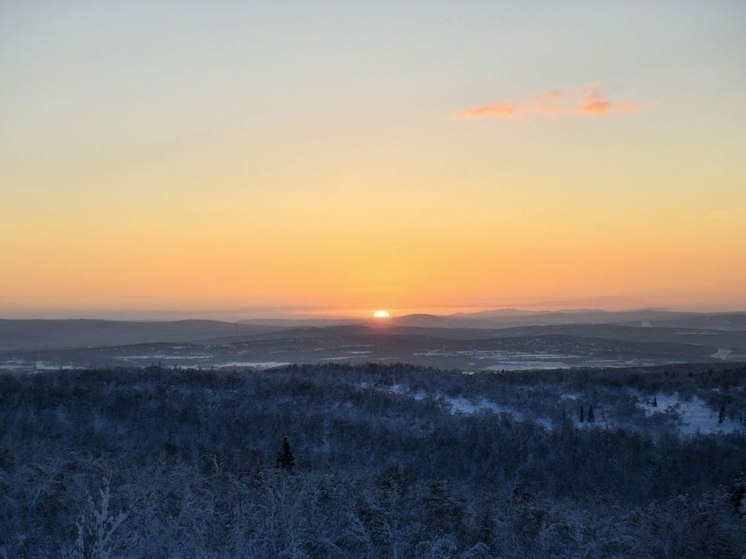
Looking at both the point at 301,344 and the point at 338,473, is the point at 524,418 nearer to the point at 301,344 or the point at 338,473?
the point at 338,473

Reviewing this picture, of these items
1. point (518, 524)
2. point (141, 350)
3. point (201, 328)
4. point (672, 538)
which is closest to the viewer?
point (672, 538)

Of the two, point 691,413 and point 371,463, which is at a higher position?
point 691,413

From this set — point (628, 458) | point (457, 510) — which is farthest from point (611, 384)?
point (457, 510)

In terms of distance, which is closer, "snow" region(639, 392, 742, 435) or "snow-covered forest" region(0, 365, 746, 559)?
"snow-covered forest" region(0, 365, 746, 559)

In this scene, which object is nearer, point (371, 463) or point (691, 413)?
point (371, 463)

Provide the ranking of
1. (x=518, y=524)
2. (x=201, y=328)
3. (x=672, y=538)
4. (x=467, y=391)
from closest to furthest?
(x=672, y=538)
(x=518, y=524)
(x=467, y=391)
(x=201, y=328)

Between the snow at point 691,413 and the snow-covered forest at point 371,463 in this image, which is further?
the snow at point 691,413

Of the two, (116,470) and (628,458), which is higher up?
(116,470)

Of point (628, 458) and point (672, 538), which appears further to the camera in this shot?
point (628, 458)
